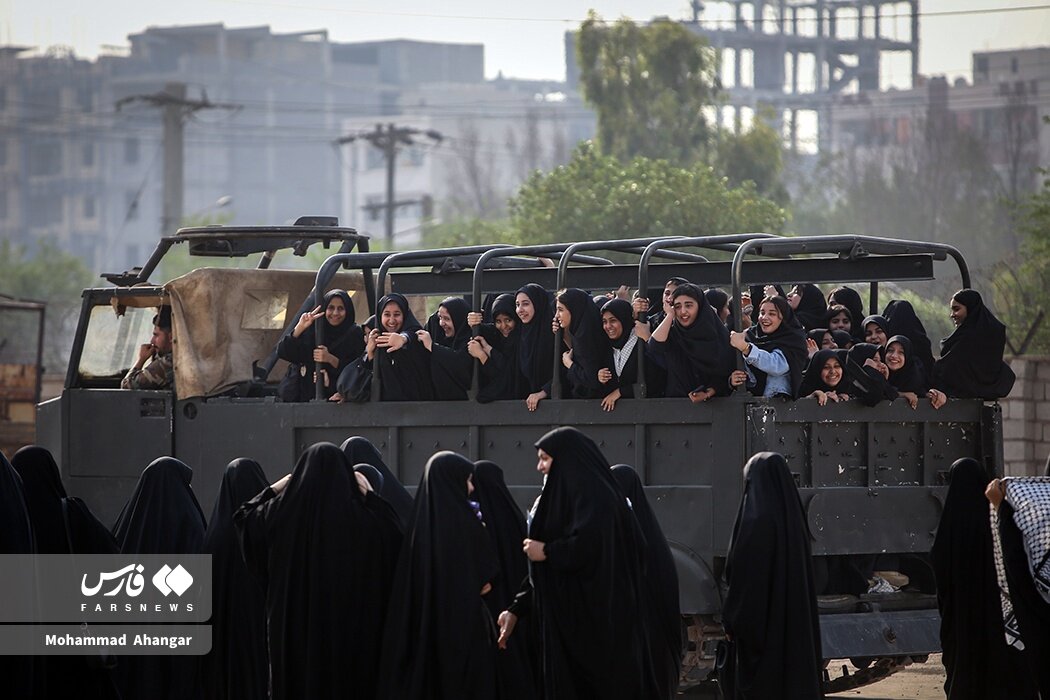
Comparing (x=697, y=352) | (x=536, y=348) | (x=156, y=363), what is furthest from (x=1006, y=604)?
(x=156, y=363)

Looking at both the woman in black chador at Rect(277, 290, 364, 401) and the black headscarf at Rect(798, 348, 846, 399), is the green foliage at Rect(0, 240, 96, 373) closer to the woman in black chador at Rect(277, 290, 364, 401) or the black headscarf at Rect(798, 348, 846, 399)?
the woman in black chador at Rect(277, 290, 364, 401)

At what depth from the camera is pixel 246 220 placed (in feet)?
278

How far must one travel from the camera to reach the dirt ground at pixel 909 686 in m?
9.85

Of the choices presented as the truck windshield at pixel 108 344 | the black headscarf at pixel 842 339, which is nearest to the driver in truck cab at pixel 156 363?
the truck windshield at pixel 108 344

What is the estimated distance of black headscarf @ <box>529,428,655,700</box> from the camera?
258 inches

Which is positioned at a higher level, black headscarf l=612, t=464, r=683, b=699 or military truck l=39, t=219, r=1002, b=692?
military truck l=39, t=219, r=1002, b=692

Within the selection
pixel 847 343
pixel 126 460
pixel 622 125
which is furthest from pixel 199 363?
pixel 622 125

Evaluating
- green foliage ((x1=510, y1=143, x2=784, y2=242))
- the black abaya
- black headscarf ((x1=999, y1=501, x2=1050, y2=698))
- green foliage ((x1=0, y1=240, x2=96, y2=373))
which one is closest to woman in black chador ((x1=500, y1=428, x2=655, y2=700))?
black headscarf ((x1=999, y1=501, x2=1050, y2=698))

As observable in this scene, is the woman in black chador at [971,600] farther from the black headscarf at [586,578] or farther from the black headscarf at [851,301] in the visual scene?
the black headscarf at [851,301]

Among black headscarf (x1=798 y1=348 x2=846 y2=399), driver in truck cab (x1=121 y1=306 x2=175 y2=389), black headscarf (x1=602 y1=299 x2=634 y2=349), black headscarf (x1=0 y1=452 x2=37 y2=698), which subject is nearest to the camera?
black headscarf (x1=0 y1=452 x2=37 y2=698)

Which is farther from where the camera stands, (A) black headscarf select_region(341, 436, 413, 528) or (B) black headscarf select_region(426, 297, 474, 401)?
(B) black headscarf select_region(426, 297, 474, 401)

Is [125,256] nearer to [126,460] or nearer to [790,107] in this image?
[790,107]

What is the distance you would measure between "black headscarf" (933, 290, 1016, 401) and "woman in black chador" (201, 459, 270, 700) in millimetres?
3856

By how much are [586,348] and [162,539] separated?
2.51m
